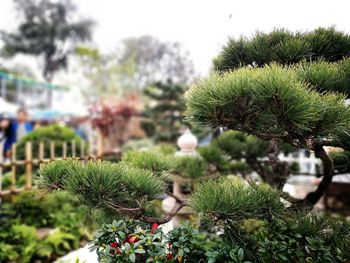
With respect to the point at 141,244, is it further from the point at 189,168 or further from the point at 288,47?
the point at 288,47

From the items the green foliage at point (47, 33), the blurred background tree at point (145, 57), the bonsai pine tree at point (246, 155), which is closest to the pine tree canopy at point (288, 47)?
the bonsai pine tree at point (246, 155)

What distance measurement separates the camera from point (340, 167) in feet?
8.73

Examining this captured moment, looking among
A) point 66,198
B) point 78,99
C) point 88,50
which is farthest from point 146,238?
point 78,99

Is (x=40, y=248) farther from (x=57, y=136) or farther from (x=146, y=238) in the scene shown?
(x=57, y=136)

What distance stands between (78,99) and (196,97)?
24.0 meters

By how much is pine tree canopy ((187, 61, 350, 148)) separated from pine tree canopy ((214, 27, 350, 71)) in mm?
276

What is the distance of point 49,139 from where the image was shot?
5.54 meters

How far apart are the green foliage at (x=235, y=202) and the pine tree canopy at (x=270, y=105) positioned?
0.30 meters

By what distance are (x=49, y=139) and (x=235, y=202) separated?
4788mm

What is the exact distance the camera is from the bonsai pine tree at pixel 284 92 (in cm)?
126

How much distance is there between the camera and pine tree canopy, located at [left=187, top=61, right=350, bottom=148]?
4.08ft

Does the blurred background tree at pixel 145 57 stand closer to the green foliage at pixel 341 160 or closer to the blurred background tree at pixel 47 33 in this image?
the blurred background tree at pixel 47 33

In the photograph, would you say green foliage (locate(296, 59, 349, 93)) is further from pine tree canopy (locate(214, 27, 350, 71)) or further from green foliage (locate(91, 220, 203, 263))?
green foliage (locate(91, 220, 203, 263))

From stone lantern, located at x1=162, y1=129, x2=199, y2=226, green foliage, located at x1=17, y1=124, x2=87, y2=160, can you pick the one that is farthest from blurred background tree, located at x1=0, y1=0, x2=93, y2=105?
stone lantern, located at x1=162, y1=129, x2=199, y2=226
